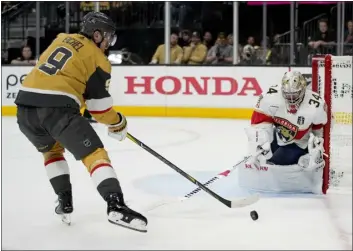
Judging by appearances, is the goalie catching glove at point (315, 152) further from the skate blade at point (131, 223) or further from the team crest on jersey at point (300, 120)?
the skate blade at point (131, 223)

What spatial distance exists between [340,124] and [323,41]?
12.2ft

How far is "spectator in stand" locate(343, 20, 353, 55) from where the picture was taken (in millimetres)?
6812

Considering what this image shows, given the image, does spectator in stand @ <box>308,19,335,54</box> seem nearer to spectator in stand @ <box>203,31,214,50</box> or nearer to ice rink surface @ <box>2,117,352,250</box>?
spectator in stand @ <box>203,31,214,50</box>

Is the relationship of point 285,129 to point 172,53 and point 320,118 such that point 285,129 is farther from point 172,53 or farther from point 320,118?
point 172,53

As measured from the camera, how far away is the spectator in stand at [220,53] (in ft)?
23.7

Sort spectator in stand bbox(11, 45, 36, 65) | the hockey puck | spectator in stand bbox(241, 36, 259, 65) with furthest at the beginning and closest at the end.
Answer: spectator in stand bbox(11, 45, 36, 65)
spectator in stand bbox(241, 36, 259, 65)
the hockey puck

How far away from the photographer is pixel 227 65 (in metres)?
6.99

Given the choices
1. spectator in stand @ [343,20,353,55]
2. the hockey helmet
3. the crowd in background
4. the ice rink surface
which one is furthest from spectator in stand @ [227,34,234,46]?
the hockey helmet

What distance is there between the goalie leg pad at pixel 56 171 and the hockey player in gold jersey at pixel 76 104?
0.62 ft

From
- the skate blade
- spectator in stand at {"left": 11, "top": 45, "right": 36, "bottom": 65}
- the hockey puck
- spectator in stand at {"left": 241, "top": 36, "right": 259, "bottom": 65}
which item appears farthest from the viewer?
spectator in stand at {"left": 11, "top": 45, "right": 36, "bottom": 65}

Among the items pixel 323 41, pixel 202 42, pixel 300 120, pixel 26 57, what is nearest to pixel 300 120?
pixel 300 120

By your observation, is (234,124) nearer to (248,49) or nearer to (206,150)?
(248,49)

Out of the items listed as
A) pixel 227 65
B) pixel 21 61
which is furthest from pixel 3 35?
pixel 227 65

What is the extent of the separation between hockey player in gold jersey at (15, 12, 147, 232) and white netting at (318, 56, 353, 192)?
1.24 m
